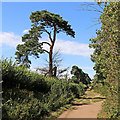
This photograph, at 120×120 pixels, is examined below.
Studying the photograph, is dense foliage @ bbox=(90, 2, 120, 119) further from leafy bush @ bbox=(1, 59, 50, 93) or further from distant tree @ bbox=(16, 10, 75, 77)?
distant tree @ bbox=(16, 10, 75, 77)

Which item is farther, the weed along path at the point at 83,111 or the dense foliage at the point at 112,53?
the weed along path at the point at 83,111

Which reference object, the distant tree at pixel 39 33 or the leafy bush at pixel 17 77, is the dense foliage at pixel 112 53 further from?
the distant tree at pixel 39 33

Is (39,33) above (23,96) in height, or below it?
above

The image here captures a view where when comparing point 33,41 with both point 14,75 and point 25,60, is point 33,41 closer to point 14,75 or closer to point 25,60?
point 25,60

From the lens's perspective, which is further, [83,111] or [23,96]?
[23,96]

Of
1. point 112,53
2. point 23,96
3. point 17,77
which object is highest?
point 112,53

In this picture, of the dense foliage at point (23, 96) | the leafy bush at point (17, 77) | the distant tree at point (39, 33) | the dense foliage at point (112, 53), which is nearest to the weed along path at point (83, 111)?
the dense foliage at point (23, 96)

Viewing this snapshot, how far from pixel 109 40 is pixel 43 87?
7558mm

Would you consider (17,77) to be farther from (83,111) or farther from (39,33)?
(39,33)

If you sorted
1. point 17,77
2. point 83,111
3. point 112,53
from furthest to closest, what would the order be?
1. point 17,77
2. point 83,111
3. point 112,53

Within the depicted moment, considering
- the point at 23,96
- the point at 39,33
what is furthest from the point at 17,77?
the point at 39,33

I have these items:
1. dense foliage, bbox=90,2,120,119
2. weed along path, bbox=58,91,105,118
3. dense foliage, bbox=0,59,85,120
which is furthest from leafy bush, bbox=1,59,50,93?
dense foliage, bbox=90,2,120,119

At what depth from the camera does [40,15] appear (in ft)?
80.4

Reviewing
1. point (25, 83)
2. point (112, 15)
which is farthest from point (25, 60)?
point (112, 15)
